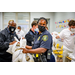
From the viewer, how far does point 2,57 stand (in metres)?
1.55

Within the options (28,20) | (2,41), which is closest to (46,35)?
(2,41)

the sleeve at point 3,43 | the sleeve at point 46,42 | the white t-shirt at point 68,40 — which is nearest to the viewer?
the sleeve at point 46,42

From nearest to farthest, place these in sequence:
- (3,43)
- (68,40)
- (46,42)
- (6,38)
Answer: (46,42)
(3,43)
(6,38)
(68,40)

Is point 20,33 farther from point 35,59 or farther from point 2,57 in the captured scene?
point 35,59

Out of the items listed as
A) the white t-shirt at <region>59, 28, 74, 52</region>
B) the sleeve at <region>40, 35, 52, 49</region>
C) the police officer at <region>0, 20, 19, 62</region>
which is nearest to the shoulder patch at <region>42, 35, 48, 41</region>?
the sleeve at <region>40, 35, 52, 49</region>

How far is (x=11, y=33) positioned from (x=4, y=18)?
5196 mm

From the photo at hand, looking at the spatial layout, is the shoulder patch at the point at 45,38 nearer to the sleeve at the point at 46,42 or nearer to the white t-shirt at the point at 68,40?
the sleeve at the point at 46,42

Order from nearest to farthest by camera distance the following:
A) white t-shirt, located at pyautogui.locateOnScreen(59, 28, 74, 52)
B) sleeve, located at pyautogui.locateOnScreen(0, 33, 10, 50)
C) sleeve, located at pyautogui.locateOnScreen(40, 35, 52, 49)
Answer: sleeve, located at pyautogui.locateOnScreen(40, 35, 52, 49)
sleeve, located at pyautogui.locateOnScreen(0, 33, 10, 50)
white t-shirt, located at pyautogui.locateOnScreen(59, 28, 74, 52)

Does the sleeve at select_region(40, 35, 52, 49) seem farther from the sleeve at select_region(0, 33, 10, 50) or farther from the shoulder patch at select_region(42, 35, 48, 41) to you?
the sleeve at select_region(0, 33, 10, 50)

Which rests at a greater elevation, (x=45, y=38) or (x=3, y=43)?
(x=45, y=38)

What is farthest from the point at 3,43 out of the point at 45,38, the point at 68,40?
the point at 68,40

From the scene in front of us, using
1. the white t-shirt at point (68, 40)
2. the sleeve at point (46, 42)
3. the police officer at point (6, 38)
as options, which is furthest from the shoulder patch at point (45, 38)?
the white t-shirt at point (68, 40)

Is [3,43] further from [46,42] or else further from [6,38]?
[46,42]

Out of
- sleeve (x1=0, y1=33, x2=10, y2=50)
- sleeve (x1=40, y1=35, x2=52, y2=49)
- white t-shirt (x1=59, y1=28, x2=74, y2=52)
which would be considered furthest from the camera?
white t-shirt (x1=59, y1=28, x2=74, y2=52)
